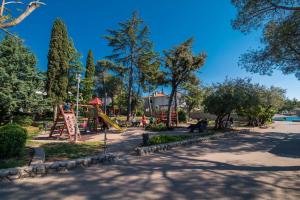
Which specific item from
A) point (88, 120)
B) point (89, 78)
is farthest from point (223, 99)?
point (89, 78)

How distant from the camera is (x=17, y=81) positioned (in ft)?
57.5

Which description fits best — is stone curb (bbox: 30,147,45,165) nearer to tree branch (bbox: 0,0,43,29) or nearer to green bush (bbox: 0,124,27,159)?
green bush (bbox: 0,124,27,159)


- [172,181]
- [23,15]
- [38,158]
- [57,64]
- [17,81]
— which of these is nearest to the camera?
[172,181]

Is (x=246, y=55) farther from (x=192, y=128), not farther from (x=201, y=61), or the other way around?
(x=192, y=128)

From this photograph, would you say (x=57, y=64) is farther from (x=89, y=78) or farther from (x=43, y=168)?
(x=43, y=168)

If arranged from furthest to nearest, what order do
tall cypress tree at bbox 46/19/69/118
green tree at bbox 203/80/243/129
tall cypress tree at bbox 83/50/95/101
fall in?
1. tall cypress tree at bbox 83/50/95/101
2. tall cypress tree at bbox 46/19/69/118
3. green tree at bbox 203/80/243/129

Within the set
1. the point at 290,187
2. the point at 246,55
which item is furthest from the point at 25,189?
the point at 246,55

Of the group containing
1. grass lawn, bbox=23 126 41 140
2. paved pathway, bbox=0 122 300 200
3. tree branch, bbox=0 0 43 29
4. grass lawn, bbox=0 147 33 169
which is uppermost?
tree branch, bbox=0 0 43 29

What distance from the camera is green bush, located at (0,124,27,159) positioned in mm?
6574

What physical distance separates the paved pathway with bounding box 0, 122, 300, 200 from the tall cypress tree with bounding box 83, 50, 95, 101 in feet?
78.9

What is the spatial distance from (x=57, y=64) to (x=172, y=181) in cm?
2247

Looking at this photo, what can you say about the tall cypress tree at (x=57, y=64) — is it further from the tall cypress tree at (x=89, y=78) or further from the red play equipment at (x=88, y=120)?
the red play equipment at (x=88, y=120)

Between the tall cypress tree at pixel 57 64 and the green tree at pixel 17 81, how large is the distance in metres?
3.66

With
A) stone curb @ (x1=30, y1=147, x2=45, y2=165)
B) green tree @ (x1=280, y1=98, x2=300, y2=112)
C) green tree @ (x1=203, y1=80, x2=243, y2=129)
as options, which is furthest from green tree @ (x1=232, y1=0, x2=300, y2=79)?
green tree @ (x1=280, y1=98, x2=300, y2=112)
